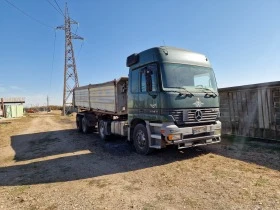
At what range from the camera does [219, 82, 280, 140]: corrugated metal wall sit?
9250 mm

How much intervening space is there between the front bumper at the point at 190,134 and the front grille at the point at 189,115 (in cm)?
19

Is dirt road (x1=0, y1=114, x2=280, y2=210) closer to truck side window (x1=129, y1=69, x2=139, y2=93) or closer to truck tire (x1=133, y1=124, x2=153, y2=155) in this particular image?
truck tire (x1=133, y1=124, x2=153, y2=155)

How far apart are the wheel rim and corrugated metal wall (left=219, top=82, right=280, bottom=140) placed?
17.4 ft

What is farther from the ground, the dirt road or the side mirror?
the side mirror

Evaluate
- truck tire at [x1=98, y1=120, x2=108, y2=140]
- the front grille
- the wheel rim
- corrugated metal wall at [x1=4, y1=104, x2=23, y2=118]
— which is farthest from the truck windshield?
corrugated metal wall at [x1=4, y1=104, x2=23, y2=118]

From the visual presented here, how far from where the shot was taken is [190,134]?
6824 mm

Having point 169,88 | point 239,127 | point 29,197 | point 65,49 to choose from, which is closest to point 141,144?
point 169,88

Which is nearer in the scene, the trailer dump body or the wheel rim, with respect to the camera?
the wheel rim

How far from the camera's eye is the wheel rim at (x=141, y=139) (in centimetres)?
769

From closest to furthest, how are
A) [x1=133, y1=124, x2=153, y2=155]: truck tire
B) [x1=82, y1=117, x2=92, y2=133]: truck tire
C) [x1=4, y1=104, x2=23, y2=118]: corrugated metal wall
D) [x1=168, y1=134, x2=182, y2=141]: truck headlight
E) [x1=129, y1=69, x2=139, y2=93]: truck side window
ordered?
1. [x1=168, y1=134, x2=182, y2=141]: truck headlight
2. [x1=133, y1=124, x2=153, y2=155]: truck tire
3. [x1=129, y1=69, x2=139, y2=93]: truck side window
4. [x1=82, y1=117, x2=92, y2=133]: truck tire
5. [x1=4, y1=104, x2=23, y2=118]: corrugated metal wall

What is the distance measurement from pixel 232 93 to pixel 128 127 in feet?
17.9

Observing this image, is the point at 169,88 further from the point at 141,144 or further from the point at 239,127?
the point at 239,127

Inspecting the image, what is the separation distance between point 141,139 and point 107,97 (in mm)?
3436

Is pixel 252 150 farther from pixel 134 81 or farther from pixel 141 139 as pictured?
pixel 134 81
